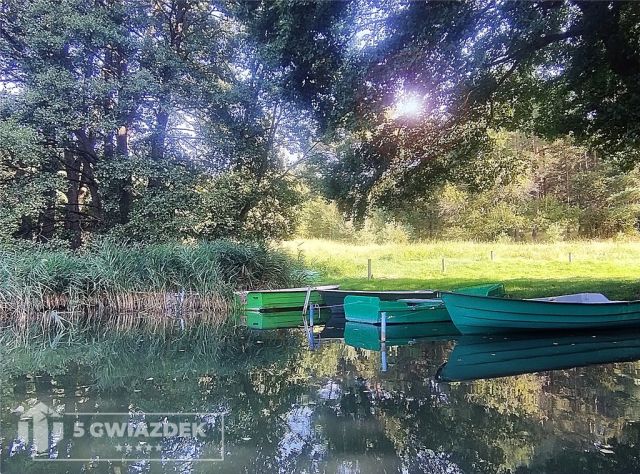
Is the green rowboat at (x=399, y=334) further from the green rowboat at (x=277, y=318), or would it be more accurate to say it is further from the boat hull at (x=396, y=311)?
the green rowboat at (x=277, y=318)

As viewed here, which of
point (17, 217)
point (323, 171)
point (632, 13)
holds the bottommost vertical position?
point (17, 217)

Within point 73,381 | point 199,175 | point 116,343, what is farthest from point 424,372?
point 199,175

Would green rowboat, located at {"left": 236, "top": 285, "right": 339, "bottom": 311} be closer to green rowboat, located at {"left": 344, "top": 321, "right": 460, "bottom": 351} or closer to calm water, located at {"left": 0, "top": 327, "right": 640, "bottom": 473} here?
green rowboat, located at {"left": 344, "top": 321, "right": 460, "bottom": 351}

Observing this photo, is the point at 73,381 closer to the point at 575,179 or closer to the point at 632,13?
the point at 632,13

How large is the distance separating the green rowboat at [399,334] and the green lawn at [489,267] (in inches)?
147

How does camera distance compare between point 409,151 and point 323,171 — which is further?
point 323,171

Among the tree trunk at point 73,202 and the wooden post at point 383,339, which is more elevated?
the tree trunk at point 73,202

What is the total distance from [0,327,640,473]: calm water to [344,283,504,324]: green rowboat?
145 cm

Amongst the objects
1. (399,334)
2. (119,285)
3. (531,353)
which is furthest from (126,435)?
(119,285)

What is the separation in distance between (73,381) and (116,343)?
2683 millimetres

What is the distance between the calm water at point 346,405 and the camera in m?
3.76

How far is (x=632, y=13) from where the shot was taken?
30.0 ft

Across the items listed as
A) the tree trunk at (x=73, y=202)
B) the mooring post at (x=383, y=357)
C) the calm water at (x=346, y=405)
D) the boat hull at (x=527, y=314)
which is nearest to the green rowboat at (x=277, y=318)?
the calm water at (x=346, y=405)

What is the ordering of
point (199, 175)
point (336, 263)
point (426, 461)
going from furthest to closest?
point (336, 263), point (199, 175), point (426, 461)
